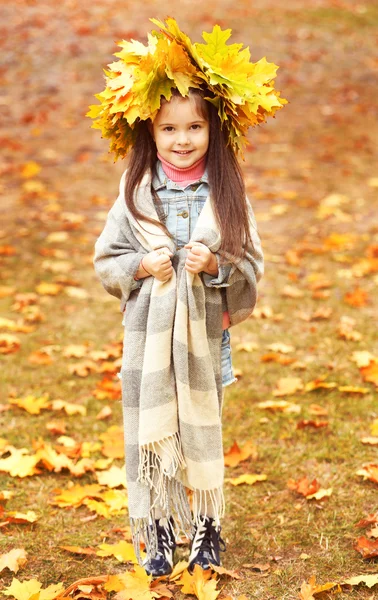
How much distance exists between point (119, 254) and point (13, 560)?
123 centimetres

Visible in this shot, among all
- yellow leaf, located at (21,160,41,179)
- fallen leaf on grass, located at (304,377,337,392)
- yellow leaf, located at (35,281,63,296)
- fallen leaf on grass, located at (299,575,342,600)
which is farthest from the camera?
yellow leaf, located at (21,160,41,179)

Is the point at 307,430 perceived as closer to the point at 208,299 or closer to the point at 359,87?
the point at 208,299

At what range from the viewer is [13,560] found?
2760 millimetres

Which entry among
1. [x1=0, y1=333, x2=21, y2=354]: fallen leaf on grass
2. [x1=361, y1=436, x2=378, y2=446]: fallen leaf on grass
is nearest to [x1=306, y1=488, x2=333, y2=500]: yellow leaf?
[x1=361, y1=436, x2=378, y2=446]: fallen leaf on grass

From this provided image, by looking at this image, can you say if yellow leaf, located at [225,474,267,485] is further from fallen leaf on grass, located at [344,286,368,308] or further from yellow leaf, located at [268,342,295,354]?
fallen leaf on grass, located at [344,286,368,308]

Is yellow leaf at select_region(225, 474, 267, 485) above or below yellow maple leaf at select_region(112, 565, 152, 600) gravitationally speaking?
above

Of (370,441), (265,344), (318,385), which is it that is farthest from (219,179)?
(265,344)

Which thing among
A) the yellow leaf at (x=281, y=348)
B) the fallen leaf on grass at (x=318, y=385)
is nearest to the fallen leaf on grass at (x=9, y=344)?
the yellow leaf at (x=281, y=348)

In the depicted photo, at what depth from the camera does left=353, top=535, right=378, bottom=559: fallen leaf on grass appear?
9.11ft

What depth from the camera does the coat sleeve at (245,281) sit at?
2580 mm

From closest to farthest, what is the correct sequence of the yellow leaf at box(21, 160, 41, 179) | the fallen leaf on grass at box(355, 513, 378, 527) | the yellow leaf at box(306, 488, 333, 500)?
the fallen leaf on grass at box(355, 513, 378, 527), the yellow leaf at box(306, 488, 333, 500), the yellow leaf at box(21, 160, 41, 179)

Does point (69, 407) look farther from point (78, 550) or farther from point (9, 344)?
point (78, 550)

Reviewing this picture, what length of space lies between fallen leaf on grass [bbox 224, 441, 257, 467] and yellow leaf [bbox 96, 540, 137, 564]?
2.64 ft

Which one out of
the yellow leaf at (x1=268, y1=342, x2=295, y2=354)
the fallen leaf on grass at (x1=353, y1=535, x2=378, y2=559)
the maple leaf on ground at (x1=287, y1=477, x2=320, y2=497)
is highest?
the yellow leaf at (x1=268, y1=342, x2=295, y2=354)
